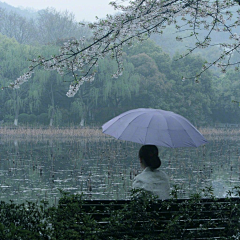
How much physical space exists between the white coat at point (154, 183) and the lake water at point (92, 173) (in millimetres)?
5439

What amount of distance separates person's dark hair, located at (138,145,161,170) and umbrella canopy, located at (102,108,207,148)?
45cm

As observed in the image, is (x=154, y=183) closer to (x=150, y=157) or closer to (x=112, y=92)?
(x=150, y=157)

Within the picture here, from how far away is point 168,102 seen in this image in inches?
1946

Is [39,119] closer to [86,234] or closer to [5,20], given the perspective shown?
[5,20]

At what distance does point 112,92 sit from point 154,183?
42.6 m

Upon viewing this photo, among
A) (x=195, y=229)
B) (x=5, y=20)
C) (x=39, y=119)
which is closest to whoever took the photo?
(x=195, y=229)

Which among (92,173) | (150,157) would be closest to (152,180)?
(150,157)

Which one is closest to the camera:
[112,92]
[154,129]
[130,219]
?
[130,219]

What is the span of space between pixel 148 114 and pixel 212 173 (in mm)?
11328

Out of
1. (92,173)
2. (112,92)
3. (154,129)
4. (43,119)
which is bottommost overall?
(92,173)

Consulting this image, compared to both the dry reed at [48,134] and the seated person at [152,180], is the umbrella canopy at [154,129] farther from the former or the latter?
the dry reed at [48,134]

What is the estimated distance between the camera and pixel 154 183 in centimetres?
490

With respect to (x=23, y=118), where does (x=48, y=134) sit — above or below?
below

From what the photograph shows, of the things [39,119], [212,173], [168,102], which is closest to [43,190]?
[212,173]
